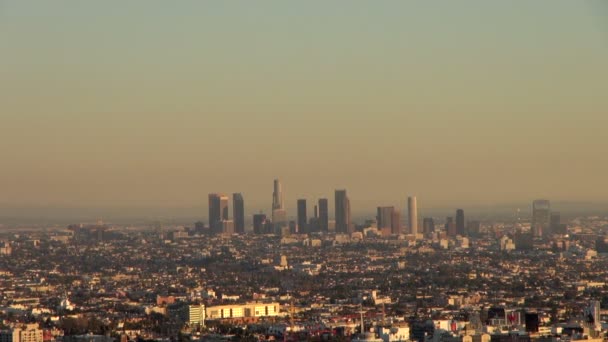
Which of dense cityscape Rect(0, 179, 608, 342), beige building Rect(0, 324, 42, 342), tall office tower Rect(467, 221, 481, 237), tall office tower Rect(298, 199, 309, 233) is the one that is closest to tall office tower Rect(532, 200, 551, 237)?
dense cityscape Rect(0, 179, 608, 342)

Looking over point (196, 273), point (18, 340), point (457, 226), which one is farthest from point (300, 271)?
point (18, 340)

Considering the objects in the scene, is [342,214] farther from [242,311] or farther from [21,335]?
[21,335]

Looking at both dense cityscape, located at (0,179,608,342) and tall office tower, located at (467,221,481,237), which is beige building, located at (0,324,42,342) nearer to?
dense cityscape, located at (0,179,608,342)

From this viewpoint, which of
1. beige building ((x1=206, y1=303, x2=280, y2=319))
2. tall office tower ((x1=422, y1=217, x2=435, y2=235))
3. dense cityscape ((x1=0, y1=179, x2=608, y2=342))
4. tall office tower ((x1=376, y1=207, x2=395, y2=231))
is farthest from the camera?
tall office tower ((x1=376, y1=207, x2=395, y2=231))

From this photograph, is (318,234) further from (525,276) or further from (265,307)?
(265,307)

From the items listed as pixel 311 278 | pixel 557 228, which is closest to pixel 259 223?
pixel 557 228

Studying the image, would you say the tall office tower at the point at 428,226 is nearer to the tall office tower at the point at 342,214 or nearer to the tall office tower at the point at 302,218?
the tall office tower at the point at 342,214
